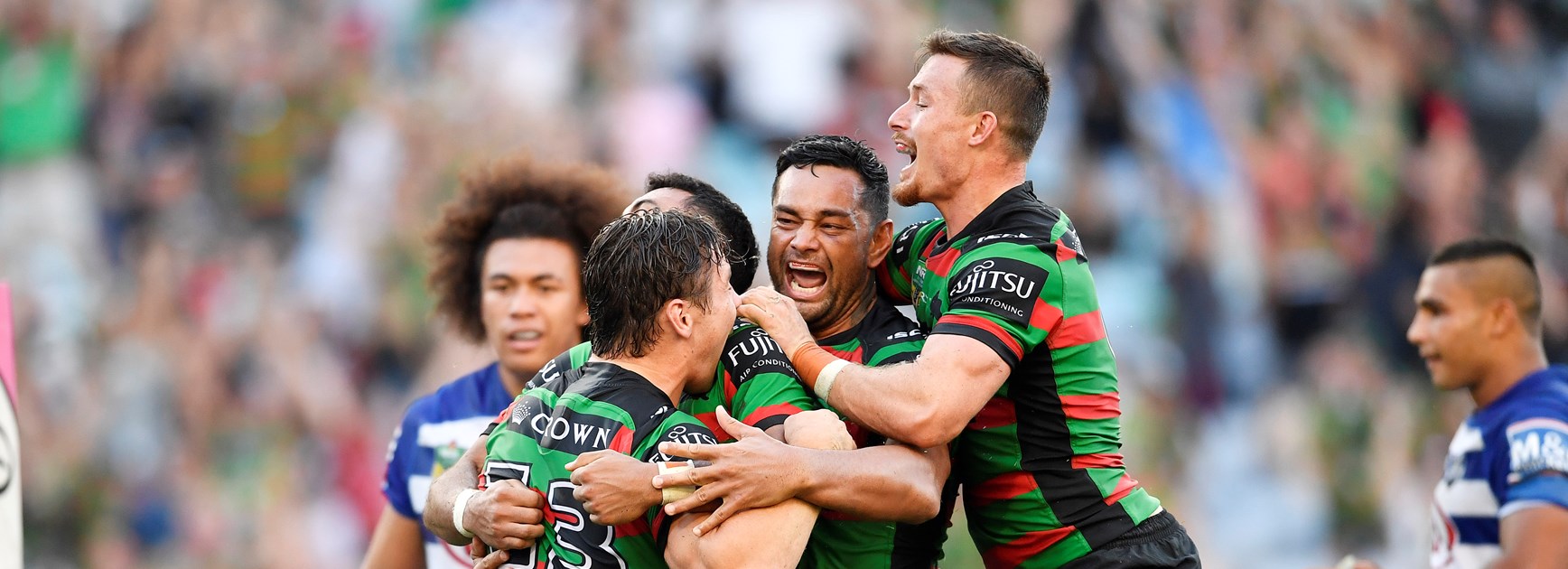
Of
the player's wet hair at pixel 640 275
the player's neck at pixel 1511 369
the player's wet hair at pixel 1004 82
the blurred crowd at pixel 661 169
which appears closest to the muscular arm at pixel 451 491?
the player's wet hair at pixel 640 275

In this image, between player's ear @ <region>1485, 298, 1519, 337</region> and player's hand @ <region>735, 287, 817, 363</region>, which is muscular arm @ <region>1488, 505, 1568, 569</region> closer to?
player's ear @ <region>1485, 298, 1519, 337</region>

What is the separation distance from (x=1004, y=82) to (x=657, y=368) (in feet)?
5.59

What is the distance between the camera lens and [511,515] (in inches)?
148

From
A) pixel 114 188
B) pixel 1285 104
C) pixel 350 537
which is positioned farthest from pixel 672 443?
pixel 114 188

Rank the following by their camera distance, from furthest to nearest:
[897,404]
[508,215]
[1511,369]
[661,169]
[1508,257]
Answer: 1. [661,169]
2. [1508,257]
3. [1511,369]
4. [508,215]
5. [897,404]

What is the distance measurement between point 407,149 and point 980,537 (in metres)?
8.31

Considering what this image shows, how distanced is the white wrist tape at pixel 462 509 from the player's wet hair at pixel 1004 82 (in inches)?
80.8

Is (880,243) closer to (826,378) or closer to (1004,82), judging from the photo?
(1004,82)

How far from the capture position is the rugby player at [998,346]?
4.14 m

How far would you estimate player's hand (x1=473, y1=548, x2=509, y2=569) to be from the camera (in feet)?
13.0

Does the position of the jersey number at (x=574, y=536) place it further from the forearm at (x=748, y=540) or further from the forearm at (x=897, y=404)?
the forearm at (x=897, y=404)

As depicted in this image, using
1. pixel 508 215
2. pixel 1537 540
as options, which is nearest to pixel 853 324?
pixel 508 215

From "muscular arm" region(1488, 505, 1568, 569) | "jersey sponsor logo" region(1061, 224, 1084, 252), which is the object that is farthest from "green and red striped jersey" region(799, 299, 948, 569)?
"muscular arm" region(1488, 505, 1568, 569)

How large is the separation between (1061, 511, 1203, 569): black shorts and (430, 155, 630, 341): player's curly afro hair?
288 cm
